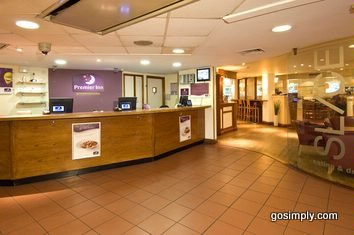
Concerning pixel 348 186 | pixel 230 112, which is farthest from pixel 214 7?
pixel 230 112

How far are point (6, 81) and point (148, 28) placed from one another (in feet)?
17.7

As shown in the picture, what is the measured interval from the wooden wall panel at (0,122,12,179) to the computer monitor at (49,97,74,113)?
0.82 meters

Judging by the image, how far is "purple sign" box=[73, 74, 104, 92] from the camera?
7.02 meters

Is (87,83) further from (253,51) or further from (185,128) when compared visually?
(253,51)

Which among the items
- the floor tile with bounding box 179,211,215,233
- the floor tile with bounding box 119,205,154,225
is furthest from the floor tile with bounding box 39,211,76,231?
the floor tile with bounding box 179,211,215,233

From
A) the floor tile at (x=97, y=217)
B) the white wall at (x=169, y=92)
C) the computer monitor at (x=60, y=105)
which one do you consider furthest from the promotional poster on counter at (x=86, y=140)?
the white wall at (x=169, y=92)

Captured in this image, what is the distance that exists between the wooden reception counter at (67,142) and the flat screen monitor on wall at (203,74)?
7.19 feet

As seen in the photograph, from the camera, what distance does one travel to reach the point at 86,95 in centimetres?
722

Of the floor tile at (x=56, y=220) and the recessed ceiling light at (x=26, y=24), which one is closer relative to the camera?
the floor tile at (x=56, y=220)

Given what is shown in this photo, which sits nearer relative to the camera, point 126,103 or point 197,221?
point 197,221

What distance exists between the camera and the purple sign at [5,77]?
19.5ft

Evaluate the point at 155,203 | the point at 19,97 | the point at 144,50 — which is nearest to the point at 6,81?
the point at 19,97

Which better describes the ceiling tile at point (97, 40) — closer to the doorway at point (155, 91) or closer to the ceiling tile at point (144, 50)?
the ceiling tile at point (144, 50)

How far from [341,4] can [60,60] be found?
5.87m
